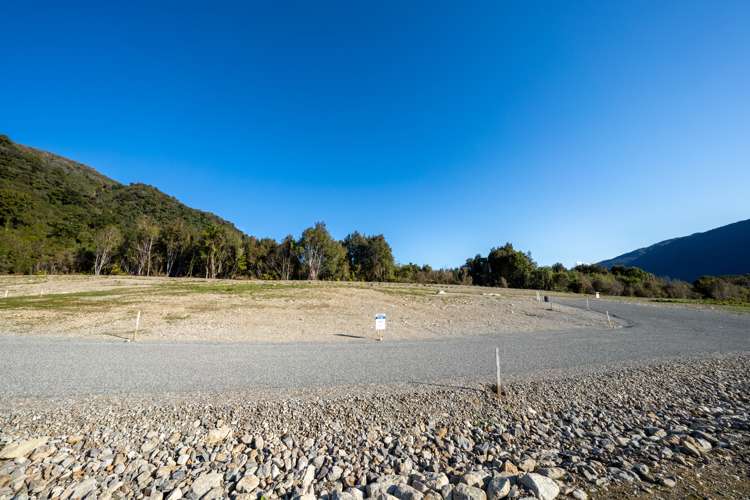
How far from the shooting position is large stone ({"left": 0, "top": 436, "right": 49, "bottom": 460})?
4.50 metres

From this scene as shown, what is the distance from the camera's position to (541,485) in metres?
3.96

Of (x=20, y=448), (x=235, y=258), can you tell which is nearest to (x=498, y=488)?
(x=20, y=448)

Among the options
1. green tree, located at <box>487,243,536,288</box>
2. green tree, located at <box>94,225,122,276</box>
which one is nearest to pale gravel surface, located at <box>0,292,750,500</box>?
green tree, located at <box>487,243,536,288</box>

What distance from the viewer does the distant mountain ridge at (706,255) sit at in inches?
4560

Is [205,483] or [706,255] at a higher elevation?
[706,255]

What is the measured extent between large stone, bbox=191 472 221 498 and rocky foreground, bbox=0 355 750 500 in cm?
2

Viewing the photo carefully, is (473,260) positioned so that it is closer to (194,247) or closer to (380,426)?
(194,247)

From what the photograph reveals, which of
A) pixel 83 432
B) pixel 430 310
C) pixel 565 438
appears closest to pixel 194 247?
pixel 430 310

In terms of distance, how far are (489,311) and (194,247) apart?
237 ft

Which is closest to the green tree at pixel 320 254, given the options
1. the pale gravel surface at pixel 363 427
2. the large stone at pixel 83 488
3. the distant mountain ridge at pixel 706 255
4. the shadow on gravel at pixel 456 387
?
the pale gravel surface at pixel 363 427

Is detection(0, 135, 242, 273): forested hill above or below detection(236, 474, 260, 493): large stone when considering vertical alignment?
above

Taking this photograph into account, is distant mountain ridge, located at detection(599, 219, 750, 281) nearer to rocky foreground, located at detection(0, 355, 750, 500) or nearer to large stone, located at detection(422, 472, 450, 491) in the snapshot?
rocky foreground, located at detection(0, 355, 750, 500)

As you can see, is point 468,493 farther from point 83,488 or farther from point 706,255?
point 706,255

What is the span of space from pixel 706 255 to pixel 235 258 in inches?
7788
